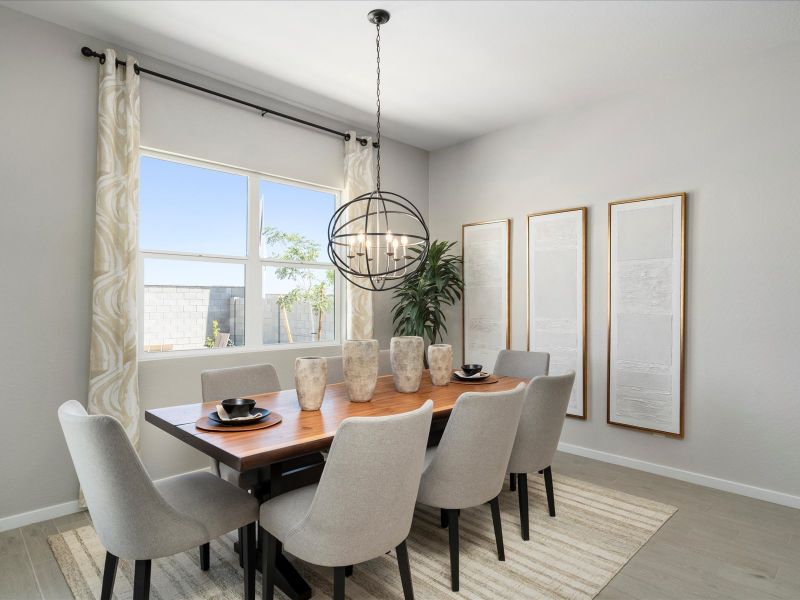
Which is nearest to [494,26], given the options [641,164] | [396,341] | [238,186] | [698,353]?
[641,164]

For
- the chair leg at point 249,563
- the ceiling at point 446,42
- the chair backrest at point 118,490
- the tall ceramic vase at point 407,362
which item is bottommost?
the chair leg at point 249,563

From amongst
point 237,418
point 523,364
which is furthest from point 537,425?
point 237,418

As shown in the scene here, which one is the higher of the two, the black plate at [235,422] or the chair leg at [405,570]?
the black plate at [235,422]

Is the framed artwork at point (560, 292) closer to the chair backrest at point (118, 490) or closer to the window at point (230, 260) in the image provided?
the window at point (230, 260)

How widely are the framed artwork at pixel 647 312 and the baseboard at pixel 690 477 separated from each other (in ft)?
0.87

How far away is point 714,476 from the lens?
10.7 ft

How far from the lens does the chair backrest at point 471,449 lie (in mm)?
1949

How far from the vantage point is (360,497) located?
1547 millimetres

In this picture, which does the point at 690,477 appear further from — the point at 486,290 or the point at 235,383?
the point at 235,383

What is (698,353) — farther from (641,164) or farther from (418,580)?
(418,580)

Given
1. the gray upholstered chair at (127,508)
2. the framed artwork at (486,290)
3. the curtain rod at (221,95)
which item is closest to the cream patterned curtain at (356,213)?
the curtain rod at (221,95)

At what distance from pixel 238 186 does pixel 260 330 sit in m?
1.13

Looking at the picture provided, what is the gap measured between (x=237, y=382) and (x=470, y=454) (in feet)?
4.66

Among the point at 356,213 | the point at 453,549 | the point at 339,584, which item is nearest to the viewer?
the point at 339,584
